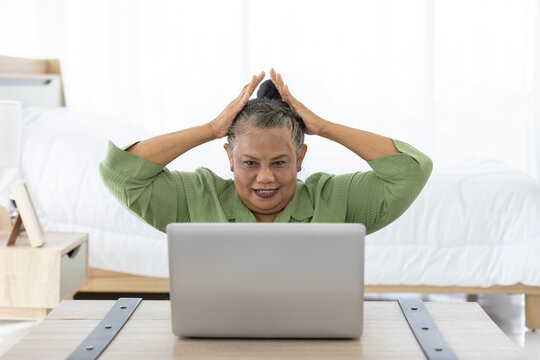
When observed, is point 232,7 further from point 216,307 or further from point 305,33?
point 216,307

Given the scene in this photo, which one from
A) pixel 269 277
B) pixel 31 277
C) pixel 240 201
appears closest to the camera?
pixel 269 277

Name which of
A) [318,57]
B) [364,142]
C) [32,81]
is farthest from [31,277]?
[318,57]

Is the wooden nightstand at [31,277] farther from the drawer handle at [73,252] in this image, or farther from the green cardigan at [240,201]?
the green cardigan at [240,201]

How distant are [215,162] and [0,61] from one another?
55.2 inches

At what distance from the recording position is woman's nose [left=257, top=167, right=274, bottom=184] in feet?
4.57

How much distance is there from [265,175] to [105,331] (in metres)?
0.48

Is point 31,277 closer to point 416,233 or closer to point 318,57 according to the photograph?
point 416,233

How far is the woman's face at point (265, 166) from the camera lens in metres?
1.40

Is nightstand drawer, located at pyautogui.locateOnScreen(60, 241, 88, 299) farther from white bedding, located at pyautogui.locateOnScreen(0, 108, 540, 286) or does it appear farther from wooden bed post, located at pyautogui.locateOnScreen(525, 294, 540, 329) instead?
wooden bed post, located at pyautogui.locateOnScreen(525, 294, 540, 329)

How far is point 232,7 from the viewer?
4.50 meters

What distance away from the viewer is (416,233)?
255 centimetres

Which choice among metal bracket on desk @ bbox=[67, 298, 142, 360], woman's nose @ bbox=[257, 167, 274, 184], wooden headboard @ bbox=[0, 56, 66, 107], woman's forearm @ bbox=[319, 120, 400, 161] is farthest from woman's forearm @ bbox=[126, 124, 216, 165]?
wooden headboard @ bbox=[0, 56, 66, 107]

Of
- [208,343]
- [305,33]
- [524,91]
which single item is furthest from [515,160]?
[208,343]

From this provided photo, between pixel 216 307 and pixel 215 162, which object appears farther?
pixel 215 162
